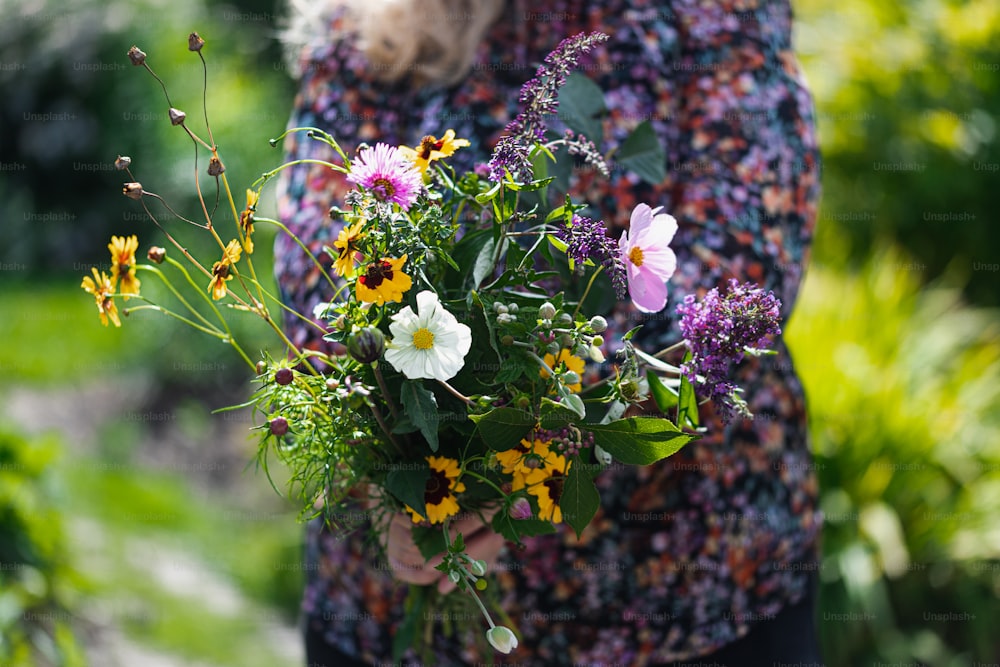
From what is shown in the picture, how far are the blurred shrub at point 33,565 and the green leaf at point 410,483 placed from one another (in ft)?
6.20

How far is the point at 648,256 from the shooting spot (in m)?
0.99

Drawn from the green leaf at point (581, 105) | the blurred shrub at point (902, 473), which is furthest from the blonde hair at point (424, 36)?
the blurred shrub at point (902, 473)

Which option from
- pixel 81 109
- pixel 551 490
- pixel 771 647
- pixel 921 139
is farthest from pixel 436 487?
pixel 81 109

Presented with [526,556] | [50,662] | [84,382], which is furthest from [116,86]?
[526,556]

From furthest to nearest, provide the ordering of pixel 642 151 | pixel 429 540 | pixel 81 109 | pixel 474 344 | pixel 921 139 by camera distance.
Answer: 1. pixel 81 109
2. pixel 921 139
3. pixel 642 151
4. pixel 429 540
5. pixel 474 344

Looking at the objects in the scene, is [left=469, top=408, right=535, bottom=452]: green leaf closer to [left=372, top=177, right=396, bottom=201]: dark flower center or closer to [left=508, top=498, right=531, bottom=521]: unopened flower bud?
[left=508, top=498, right=531, bottom=521]: unopened flower bud

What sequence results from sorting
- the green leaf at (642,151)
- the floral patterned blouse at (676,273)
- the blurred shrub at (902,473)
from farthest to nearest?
the blurred shrub at (902,473), the floral patterned blouse at (676,273), the green leaf at (642,151)

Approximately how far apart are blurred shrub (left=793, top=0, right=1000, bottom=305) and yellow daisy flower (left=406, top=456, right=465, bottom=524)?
392 cm

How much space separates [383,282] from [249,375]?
5.22 meters

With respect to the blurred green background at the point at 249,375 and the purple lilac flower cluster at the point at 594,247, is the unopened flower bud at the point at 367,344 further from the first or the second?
the blurred green background at the point at 249,375

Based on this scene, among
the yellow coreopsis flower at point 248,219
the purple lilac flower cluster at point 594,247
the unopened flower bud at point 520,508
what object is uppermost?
the yellow coreopsis flower at point 248,219

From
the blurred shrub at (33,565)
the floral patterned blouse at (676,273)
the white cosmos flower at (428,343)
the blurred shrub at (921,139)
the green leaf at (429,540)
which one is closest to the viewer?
the white cosmos flower at (428,343)

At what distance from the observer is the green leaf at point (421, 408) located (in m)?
0.95

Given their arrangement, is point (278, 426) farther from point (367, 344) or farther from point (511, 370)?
point (511, 370)
